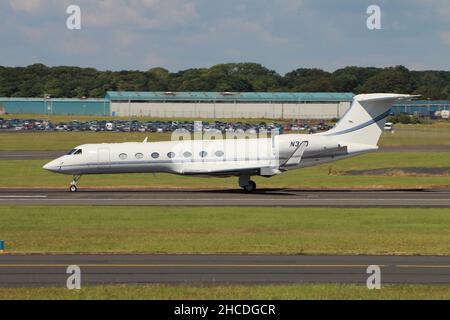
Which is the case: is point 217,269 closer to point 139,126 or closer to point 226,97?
point 139,126

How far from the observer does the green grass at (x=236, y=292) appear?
56.3 ft

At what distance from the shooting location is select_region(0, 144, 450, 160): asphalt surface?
75.4 meters

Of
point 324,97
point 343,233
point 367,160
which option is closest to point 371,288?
point 343,233

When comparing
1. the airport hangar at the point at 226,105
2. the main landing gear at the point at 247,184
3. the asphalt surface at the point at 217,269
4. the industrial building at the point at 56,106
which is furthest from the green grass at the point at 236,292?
the industrial building at the point at 56,106

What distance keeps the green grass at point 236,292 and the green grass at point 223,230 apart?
237 inches

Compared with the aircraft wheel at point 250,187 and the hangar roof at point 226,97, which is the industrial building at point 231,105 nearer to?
the hangar roof at point 226,97

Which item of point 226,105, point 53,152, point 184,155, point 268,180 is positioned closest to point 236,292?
point 184,155

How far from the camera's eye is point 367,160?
2719 inches

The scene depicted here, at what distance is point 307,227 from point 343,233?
6.51 ft

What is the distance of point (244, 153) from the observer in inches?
1777

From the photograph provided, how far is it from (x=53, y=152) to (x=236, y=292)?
6733cm

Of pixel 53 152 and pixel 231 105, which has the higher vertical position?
pixel 231 105

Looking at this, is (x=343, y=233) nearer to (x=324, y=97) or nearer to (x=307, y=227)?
(x=307, y=227)
